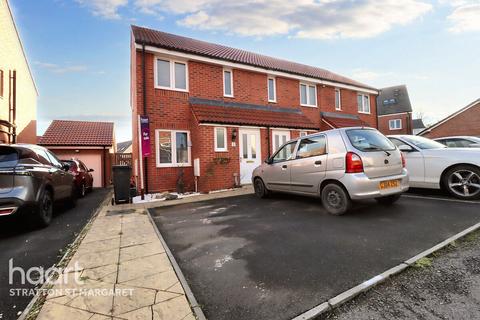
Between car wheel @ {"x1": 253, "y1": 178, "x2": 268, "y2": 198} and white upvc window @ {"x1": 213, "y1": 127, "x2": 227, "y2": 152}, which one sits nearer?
car wheel @ {"x1": 253, "y1": 178, "x2": 268, "y2": 198}

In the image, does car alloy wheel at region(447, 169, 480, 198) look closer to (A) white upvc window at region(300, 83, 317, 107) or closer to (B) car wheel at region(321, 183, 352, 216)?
(B) car wheel at region(321, 183, 352, 216)

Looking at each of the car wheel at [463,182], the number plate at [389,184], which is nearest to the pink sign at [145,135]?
the number plate at [389,184]

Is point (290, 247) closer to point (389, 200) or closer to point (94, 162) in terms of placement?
point (389, 200)

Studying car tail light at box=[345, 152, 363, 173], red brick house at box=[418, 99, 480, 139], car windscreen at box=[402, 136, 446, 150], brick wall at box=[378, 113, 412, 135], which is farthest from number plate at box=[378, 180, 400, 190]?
brick wall at box=[378, 113, 412, 135]

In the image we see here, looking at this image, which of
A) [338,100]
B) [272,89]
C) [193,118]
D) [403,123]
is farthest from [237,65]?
[403,123]

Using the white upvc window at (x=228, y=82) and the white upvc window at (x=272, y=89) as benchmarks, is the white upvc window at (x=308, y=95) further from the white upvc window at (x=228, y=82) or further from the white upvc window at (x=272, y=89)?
the white upvc window at (x=228, y=82)

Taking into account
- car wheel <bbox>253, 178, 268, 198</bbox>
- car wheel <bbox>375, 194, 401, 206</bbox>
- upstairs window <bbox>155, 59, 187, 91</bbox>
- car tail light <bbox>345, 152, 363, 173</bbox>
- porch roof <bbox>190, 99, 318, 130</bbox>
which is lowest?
car wheel <bbox>375, 194, 401, 206</bbox>

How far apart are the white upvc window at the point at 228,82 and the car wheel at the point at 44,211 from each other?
8.12m

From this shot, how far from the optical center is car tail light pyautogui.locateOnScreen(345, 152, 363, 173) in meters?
4.39

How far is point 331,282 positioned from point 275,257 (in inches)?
31.0

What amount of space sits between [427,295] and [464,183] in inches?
200

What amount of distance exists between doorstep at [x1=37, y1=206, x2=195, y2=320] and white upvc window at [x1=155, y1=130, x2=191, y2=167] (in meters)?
5.64

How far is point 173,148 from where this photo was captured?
970 cm

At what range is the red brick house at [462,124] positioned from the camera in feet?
68.3
